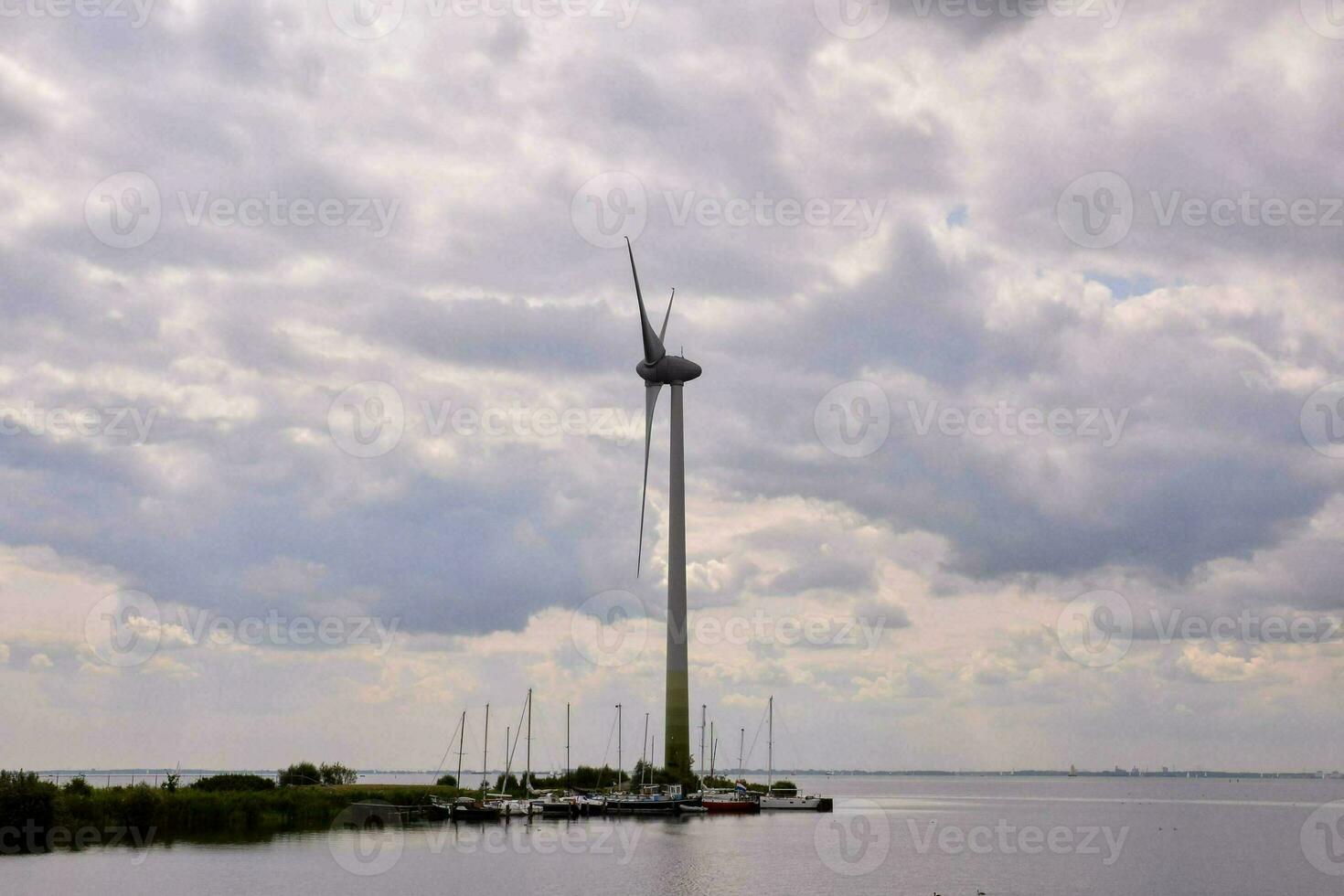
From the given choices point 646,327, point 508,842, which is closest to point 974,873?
point 508,842

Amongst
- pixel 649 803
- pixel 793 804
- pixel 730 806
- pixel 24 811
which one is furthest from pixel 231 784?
pixel 793 804

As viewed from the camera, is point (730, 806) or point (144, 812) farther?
point (730, 806)

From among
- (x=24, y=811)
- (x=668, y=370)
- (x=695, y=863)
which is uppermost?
(x=668, y=370)

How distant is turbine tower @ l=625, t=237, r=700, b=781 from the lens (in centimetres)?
16825

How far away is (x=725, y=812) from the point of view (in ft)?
592

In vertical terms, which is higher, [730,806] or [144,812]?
[144,812]

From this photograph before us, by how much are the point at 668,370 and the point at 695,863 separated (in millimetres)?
84768

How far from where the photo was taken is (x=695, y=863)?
106625mm

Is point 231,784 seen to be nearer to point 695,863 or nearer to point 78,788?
point 78,788

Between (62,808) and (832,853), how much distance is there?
68.2 metres

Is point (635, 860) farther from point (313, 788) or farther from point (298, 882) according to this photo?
point (313, 788)

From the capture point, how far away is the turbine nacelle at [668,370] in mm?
177500

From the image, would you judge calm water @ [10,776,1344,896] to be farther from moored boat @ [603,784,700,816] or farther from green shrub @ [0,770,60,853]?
moored boat @ [603,784,700,816]

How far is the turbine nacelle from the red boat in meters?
58.9
